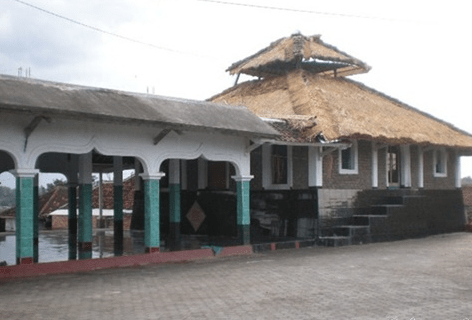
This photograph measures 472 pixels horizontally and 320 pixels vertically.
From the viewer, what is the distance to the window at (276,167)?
17594 mm

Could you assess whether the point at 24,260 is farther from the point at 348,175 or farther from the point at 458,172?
the point at 458,172

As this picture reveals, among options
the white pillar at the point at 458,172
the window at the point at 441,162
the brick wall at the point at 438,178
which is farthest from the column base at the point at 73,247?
the white pillar at the point at 458,172

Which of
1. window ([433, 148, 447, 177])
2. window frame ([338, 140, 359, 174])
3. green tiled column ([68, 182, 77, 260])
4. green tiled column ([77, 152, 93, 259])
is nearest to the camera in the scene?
green tiled column ([77, 152, 93, 259])

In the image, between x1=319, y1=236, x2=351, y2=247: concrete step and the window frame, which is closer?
x1=319, y1=236, x2=351, y2=247: concrete step

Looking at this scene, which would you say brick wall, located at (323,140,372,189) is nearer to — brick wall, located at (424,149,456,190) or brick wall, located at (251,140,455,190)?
brick wall, located at (251,140,455,190)

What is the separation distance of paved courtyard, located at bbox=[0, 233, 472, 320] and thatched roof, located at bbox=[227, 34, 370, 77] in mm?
9587

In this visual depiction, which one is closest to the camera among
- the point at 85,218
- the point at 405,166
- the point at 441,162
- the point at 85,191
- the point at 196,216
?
the point at 85,191

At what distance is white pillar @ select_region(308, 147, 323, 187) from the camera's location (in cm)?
1686

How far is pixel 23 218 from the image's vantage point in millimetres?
10977

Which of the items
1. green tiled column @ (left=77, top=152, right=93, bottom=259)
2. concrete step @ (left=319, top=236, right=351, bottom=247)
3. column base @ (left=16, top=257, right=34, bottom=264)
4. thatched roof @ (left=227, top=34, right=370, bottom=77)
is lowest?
concrete step @ (left=319, top=236, right=351, bottom=247)

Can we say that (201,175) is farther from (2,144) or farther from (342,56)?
(2,144)

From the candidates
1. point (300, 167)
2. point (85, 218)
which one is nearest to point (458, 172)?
point (300, 167)

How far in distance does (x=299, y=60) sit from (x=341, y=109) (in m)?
4.08

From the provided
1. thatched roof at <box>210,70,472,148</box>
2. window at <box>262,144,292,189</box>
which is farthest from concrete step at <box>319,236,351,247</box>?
thatched roof at <box>210,70,472,148</box>
